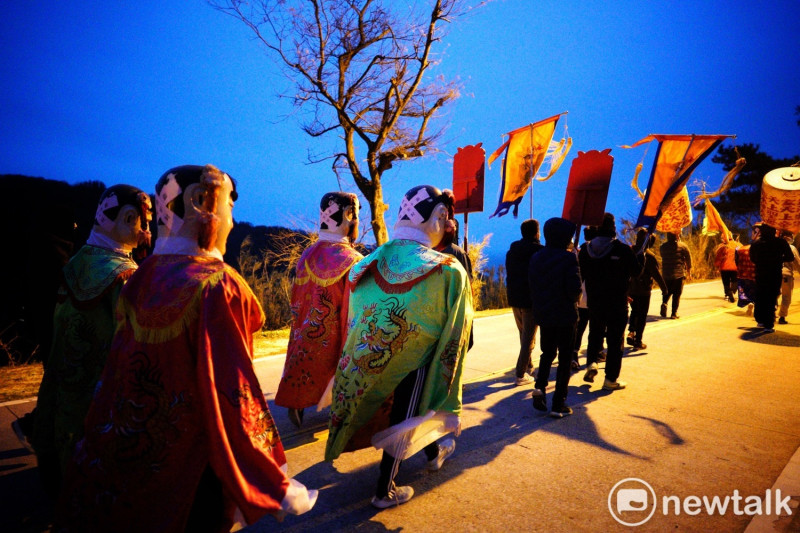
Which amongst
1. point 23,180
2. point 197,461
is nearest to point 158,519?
point 197,461

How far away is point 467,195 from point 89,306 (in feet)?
15.0

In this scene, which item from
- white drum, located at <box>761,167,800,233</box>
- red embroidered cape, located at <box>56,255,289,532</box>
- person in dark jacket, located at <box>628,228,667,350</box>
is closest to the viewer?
red embroidered cape, located at <box>56,255,289,532</box>

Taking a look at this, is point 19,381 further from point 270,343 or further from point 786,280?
point 786,280

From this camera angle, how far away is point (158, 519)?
181 centimetres

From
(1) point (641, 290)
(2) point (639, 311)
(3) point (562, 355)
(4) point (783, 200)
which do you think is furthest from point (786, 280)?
(3) point (562, 355)

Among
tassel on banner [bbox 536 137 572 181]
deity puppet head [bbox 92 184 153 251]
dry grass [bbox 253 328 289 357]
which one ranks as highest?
tassel on banner [bbox 536 137 572 181]

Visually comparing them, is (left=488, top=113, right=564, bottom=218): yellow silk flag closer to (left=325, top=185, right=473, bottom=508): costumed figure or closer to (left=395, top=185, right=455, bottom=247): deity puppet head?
(left=395, top=185, right=455, bottom=247): deity puppet head

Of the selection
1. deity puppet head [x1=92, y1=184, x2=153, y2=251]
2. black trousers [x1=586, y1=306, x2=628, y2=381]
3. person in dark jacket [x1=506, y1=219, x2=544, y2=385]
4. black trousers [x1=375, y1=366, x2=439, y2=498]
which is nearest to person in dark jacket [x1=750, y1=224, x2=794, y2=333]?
black trousers [x1=586, y1=306, x2=628, y2=381]

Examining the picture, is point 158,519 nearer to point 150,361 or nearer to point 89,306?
point 150,361

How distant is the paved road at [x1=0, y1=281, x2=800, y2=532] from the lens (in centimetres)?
271

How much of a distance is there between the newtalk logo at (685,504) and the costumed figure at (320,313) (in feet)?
8.06

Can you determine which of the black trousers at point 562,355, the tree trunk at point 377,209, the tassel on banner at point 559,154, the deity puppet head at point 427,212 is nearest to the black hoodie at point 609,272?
the black trousers at point 562,355

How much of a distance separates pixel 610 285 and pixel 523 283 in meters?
0.98

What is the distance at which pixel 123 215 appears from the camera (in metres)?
2.85
